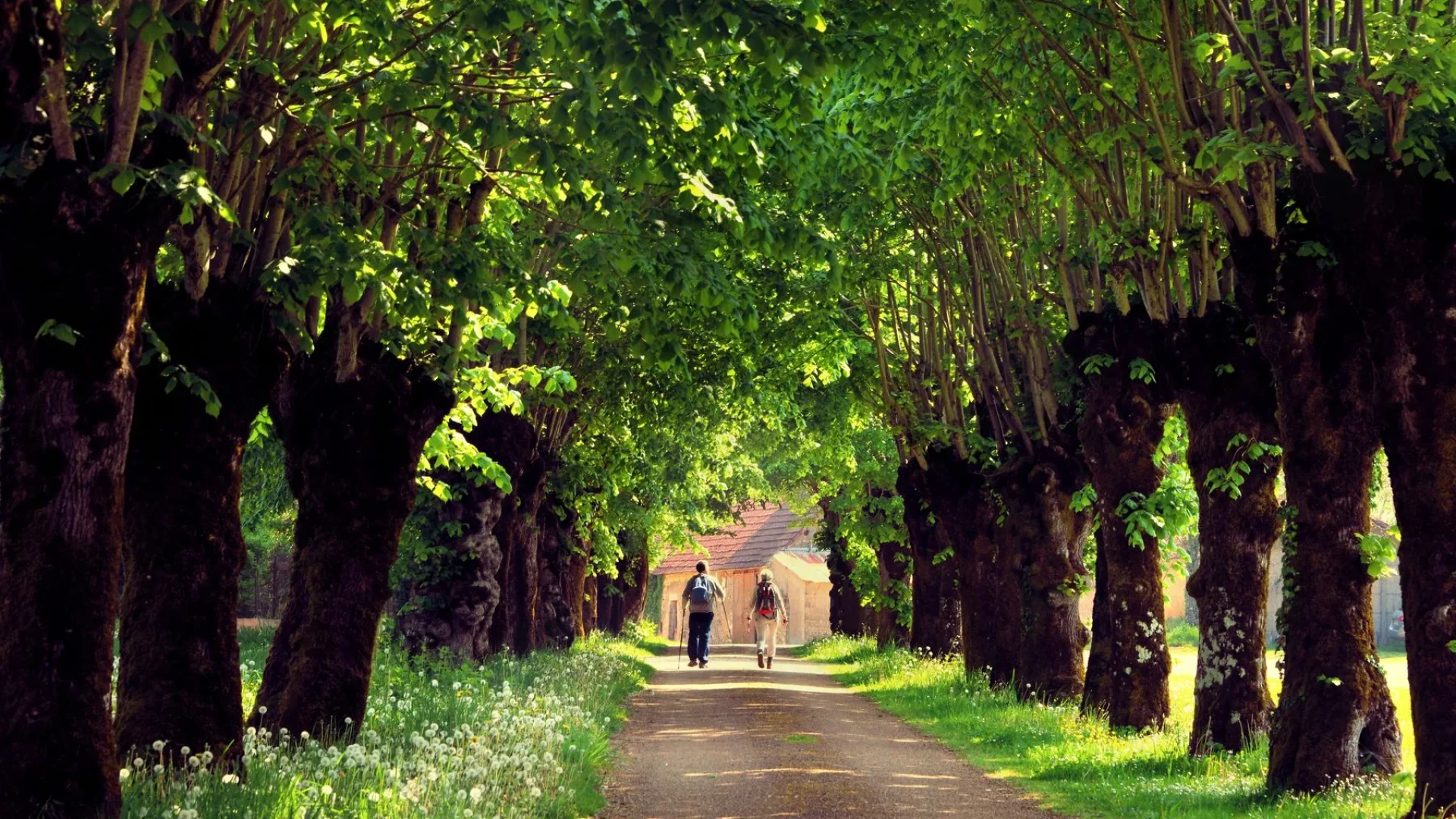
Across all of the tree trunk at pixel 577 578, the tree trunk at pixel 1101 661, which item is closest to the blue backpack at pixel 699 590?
the tree trunk at pixel 577 578

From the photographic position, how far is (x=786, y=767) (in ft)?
45.4

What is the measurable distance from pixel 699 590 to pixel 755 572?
46228 millimetres

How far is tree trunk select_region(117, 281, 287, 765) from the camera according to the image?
32.6ft

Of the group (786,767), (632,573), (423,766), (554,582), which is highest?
(632,573)

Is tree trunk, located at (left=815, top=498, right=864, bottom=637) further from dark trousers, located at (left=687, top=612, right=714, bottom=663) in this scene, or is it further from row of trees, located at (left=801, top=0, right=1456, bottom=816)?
row of trees, located at (left=801, top=0, right=1456, bottom=816)

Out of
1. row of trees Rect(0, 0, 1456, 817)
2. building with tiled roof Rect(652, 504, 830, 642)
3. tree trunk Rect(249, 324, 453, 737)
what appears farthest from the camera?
building with tiled roof Rect(652, 504, 830, 642)

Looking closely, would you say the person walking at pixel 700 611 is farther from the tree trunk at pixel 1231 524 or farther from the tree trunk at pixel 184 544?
the tree trunk at pixel 184 544

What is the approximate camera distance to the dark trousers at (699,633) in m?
34.3

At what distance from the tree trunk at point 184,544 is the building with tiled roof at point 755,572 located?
61228 millimetres

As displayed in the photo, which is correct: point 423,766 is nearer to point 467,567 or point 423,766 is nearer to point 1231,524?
point 1231,524

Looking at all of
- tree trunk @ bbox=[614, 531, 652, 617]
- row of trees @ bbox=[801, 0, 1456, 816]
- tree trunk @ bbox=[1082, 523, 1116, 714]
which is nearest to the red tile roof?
tree trunk @ bbox=[614, 531, 652, 617]

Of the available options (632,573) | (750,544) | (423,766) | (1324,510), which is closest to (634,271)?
(423,766)

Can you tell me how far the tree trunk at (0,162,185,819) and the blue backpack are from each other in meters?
25.6

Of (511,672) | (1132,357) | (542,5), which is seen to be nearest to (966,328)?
(1132,357)
